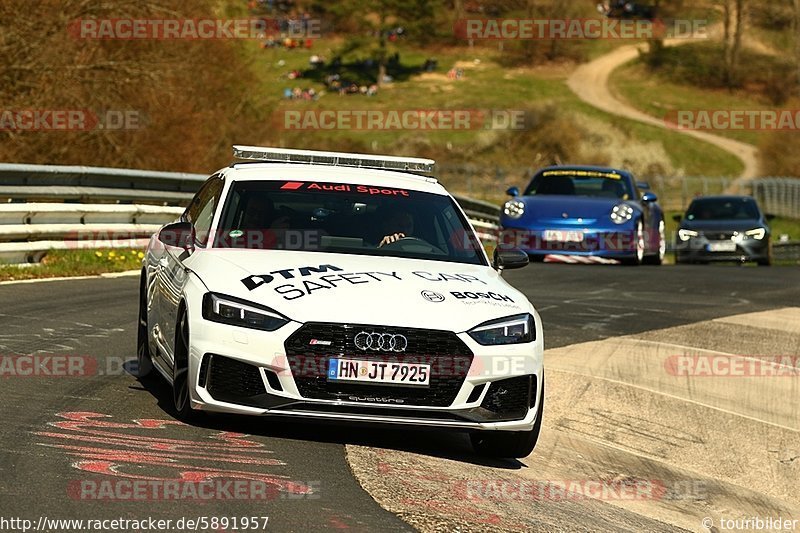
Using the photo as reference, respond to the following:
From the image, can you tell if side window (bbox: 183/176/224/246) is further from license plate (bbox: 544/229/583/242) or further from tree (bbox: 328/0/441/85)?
tree (bbox: 328/0/441/85)

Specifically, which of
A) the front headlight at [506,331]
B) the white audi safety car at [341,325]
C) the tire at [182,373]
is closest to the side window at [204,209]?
the white audi safety car at [341,325]

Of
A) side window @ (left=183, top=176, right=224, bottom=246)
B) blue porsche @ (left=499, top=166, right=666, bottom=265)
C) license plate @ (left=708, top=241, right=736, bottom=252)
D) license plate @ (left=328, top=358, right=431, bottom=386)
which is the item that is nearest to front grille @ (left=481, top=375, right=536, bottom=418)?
license plate @ (left=328, top=358, right=431, bottom=386)

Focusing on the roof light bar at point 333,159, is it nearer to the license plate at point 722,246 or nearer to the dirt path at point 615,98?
the license plate at point 722,246

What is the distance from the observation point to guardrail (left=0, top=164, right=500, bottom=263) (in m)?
16.0

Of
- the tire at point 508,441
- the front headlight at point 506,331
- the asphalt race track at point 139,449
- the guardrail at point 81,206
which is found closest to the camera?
the asphalt race track at point 139,449

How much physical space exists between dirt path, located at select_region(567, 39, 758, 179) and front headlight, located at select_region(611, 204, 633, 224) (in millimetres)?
57038

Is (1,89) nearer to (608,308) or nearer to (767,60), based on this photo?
(608,308)

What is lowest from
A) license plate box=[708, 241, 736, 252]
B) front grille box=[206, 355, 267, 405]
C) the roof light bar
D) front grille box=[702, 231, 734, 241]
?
license plate box=[708, 241, 736, 252]

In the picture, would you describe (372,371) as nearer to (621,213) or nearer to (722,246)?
(621,213)

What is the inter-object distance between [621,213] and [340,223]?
13.0 m

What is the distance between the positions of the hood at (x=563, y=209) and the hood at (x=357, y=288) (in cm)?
1270

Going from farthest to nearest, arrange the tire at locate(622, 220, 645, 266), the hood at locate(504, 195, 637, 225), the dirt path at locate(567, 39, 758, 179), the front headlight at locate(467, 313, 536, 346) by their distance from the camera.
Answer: the dirt path at locate(567, 39, 758, 179) < the tire at locate(622, 220, 645, 266) < the hood at locate(504, 195, 637, 225) < the front headlight at locate(467, 313, 536, 346)

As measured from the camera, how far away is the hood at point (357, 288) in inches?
282

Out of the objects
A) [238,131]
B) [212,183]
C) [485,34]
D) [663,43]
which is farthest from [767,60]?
[212,183]
